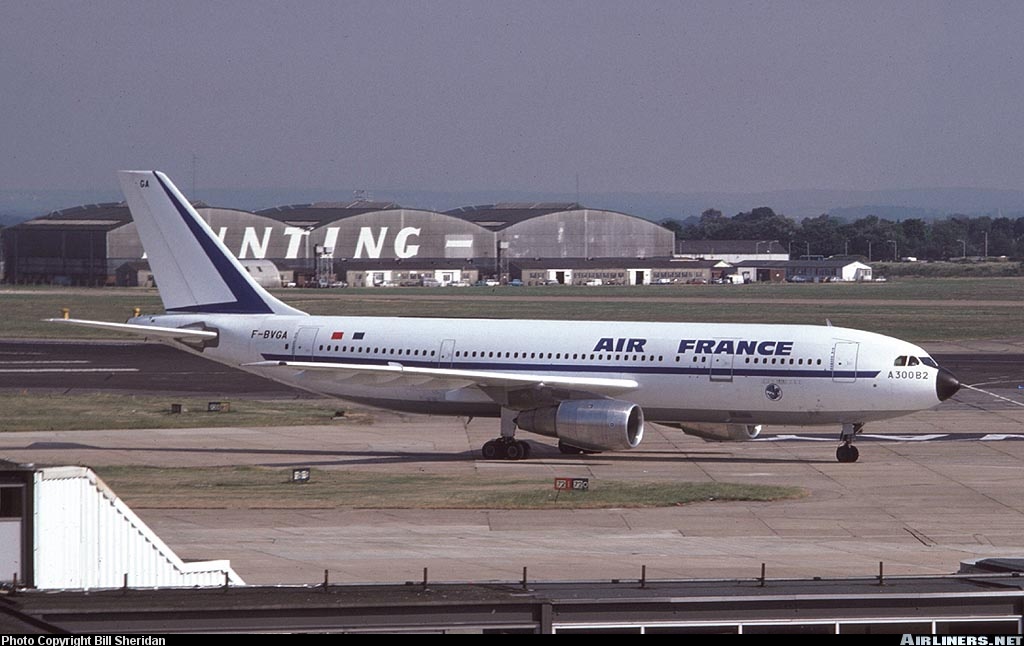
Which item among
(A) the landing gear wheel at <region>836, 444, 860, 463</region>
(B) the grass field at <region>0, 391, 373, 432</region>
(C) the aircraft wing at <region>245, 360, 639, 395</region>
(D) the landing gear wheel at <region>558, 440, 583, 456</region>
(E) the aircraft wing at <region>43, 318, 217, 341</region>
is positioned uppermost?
(E) the aircraft wing at <region>43, 318, 217, 341</region>

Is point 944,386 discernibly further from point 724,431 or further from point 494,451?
point 494,451

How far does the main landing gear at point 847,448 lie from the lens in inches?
1725

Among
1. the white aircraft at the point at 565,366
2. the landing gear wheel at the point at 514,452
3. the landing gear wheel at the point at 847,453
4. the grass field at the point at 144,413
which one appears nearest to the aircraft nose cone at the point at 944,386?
the white aircraft at the point at 565,366

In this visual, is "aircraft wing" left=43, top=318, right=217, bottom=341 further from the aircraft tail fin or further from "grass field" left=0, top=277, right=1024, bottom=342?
"grass field" left=0, top=277, right=1024, bottom=342

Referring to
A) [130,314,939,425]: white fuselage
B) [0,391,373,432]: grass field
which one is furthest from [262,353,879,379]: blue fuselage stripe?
[0,391,373,432]: grass field

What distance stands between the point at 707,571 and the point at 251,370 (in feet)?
80.8

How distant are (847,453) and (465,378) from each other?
11370mm

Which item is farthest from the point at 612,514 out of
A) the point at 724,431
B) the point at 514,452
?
the point at 724,431

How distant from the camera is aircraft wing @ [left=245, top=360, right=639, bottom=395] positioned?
44.5 m

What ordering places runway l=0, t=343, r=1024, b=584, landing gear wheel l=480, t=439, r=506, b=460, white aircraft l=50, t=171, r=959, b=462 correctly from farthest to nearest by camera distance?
landing gear wheel l=480, t=439, r=506, b=460, white aircraft l=50, t=171, r=959, b=462, runway l=0, t=343, r=1024, b=584

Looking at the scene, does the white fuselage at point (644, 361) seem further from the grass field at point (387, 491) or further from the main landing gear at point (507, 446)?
the grass field at point (387, 491)

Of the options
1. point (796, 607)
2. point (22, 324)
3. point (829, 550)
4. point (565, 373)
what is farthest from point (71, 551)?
point (22, 324)

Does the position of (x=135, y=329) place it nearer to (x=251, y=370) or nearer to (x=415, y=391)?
(x=251, y=370)

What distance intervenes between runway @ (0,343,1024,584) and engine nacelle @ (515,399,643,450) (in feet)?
2.73
